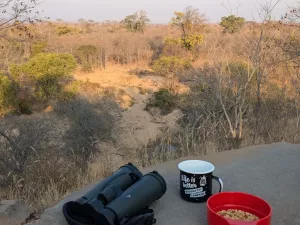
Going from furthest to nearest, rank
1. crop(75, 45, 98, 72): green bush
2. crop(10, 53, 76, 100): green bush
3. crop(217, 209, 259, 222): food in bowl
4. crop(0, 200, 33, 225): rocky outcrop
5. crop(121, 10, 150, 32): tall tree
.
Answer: crop(121, 10, 150, 32): tall tree → crop(75, 45, 98, 72): green bush → crop(10, 53, 76, 100): green bush → crop(0, 200, 33, 225): rocky outcrop → crop(217, 209, 259, 222): food in bowl

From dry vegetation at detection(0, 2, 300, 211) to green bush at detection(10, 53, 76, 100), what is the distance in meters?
0.04

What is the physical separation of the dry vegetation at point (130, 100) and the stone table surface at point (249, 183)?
92 centimetres

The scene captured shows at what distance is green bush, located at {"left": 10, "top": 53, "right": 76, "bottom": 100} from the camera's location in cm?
1299

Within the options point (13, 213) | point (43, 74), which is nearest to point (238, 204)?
point (13, 213)

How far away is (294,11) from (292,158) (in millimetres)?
4613

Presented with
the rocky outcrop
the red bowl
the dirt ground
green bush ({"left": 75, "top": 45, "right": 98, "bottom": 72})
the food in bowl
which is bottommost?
the dirt ground

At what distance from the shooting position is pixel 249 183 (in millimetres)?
2816

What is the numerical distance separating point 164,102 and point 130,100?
152 cm

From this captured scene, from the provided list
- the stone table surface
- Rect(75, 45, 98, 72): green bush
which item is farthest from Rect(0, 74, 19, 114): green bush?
the stone table surface

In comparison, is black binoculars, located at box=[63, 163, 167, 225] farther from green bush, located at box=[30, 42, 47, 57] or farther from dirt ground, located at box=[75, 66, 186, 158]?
green bush, located at box=[30, 42, 47, 57]

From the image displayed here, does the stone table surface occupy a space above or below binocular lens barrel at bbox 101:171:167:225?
below

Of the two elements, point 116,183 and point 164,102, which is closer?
point 116,183

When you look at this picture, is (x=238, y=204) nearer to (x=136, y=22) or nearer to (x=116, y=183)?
(x=116, y=183)

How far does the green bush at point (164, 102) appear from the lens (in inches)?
524
